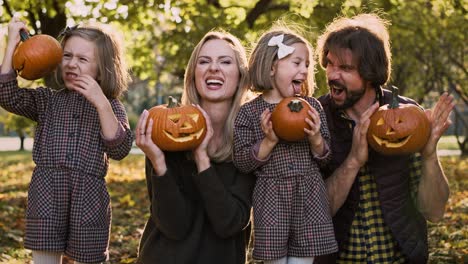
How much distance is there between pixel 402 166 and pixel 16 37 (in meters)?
2.46

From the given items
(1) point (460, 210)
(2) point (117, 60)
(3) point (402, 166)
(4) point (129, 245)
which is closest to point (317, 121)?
(3) point (402, 166)

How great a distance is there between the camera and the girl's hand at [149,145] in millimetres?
3695

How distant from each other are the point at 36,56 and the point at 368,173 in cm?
213

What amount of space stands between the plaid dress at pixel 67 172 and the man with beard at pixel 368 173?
1315 mm

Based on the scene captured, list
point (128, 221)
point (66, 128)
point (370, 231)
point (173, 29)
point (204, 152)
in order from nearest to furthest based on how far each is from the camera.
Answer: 1. point (204, 152)
2. point (66, 128)
3. point (370, 231)
4. point (128, 221)
5. point (173, 29)

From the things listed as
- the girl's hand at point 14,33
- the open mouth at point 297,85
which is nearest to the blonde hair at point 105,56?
the girl's hand at point 14,33

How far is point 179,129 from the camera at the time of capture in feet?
12.2

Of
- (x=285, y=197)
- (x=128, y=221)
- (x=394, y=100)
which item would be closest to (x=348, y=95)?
(x=394, y=100)

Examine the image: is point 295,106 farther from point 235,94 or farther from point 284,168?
point 235,94

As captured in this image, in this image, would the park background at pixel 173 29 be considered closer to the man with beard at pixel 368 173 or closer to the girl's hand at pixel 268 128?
the man with beard at pixel 368 173

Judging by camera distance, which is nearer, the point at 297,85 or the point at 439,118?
the point at 439,118

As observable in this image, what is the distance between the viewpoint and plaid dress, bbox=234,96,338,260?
379 centimetres

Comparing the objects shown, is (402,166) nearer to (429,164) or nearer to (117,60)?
(429,164)

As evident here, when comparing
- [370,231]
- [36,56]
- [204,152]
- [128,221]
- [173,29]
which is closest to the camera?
[204,152]
